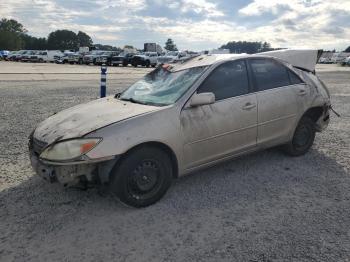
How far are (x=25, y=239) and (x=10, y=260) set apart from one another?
321 mm

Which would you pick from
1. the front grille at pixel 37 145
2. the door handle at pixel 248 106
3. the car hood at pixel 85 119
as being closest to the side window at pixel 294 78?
the door handle at pixel 248 106

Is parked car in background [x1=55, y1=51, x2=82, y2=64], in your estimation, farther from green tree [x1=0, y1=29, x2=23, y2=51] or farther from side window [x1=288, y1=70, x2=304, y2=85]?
green tree [x1=0, y1=29, x2=23, y2=51]

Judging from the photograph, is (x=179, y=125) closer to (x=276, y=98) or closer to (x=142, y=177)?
(x=142, y=177)

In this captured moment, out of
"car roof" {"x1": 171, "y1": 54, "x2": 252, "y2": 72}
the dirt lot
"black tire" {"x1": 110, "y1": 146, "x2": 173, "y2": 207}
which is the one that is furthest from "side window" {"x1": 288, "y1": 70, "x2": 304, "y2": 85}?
"black tire" {"x1": 110, "y1": 146, "x2": 173, "y2": 207}

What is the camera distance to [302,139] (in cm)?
560

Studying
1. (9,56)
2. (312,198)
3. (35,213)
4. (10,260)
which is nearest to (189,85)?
(312,198)

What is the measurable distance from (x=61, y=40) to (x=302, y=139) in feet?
408

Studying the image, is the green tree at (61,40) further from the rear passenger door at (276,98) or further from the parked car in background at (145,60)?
the rear passenger door at (276,98)

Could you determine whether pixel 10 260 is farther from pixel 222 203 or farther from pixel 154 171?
pixel 222 203

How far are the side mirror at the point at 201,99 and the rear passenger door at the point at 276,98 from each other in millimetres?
941

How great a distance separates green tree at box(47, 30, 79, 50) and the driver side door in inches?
4757

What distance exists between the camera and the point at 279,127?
5.14m

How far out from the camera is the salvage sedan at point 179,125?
370 cm

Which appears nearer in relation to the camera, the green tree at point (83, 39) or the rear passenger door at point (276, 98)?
the rear passenger door at point (276, 98)
